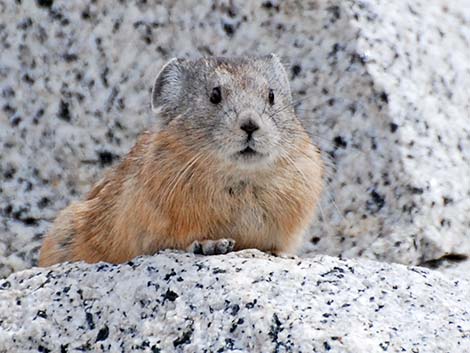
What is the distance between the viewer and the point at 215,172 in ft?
24.0

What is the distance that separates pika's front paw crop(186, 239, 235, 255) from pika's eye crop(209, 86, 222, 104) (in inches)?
40.3

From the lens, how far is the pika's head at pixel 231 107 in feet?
23.5

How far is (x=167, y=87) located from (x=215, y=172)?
38.4 inches

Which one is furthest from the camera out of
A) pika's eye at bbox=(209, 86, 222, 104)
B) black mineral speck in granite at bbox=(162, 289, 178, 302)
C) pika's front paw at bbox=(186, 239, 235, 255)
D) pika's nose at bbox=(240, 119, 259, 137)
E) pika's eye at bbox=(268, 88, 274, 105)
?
pika's eye at bbox=(268, 88, 274, 105)

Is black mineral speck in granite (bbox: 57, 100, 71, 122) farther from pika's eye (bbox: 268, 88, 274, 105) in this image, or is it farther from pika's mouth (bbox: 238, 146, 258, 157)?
pika's mouth (bbox: 238, 146, 258, 157)

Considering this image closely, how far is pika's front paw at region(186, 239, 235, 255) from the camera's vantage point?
6.91 metres

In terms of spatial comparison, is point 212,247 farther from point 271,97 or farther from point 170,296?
point 271,97

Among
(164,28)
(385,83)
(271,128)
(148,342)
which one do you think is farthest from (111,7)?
(148,342)

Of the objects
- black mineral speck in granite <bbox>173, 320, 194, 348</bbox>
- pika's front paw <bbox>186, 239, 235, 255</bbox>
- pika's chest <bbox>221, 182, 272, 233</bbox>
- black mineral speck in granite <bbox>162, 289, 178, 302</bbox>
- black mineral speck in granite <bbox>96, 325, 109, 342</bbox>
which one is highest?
pika's chest <bbox>221, 182, 272, 233</bbox>

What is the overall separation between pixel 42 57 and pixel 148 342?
4.30 metres

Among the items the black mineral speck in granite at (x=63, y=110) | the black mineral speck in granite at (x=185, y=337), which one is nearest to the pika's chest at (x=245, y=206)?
the black mineral speck in granite at (x=185, y=337)

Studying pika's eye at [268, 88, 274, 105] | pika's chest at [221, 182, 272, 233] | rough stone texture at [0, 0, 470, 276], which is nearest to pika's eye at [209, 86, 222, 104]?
pika's eye at [268, 88, 274, 105]

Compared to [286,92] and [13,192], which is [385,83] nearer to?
[286,92]

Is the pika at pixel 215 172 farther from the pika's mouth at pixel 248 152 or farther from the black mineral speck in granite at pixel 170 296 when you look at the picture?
the black mineral speck in granite at pixel 170 296
